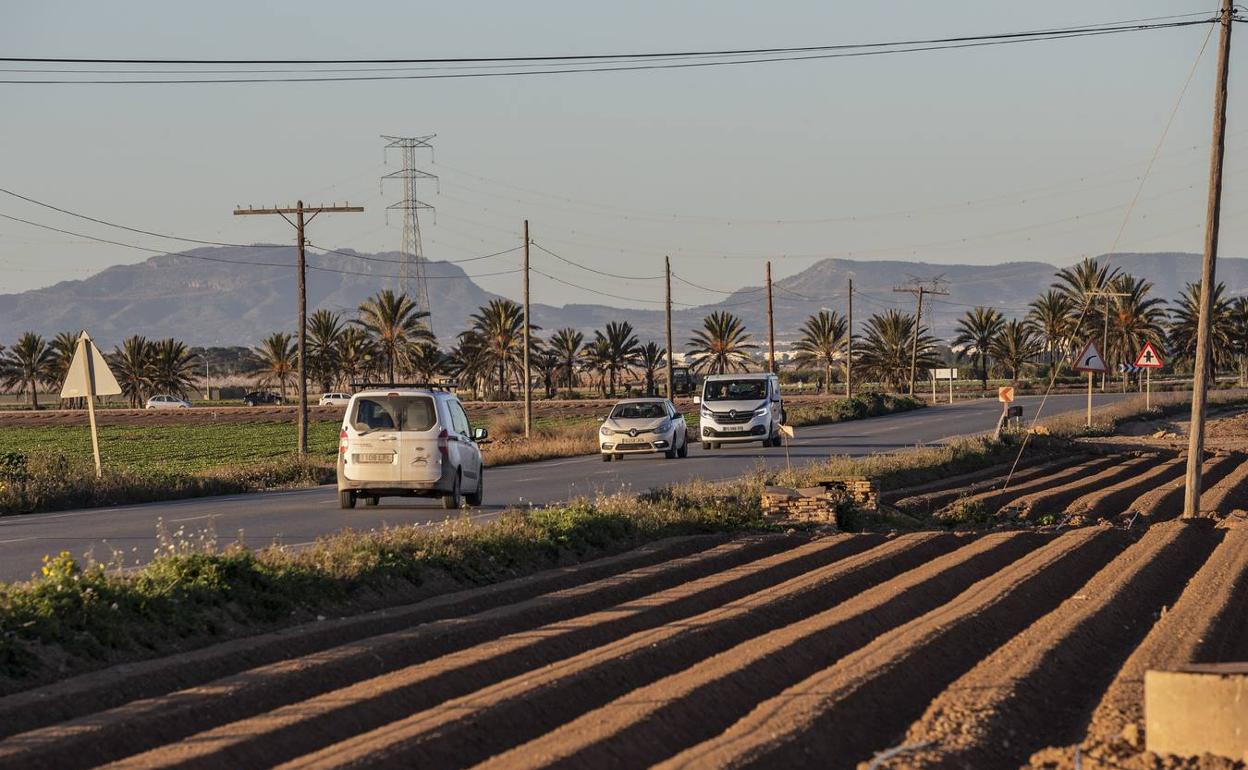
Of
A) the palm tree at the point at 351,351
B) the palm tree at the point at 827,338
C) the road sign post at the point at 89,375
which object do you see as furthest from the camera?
the palm tree at the point at 827,338

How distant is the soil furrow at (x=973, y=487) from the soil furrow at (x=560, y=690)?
396 inches

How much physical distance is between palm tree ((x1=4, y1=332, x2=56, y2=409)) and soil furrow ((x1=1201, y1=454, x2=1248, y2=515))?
98863 mm

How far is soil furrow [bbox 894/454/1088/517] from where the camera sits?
2508 cm

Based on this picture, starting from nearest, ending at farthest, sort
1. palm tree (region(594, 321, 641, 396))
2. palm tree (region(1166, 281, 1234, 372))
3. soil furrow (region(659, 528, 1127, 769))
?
1. soil furrow (region(659, 528, 1127, 769))
2. palm tree (region(1166, 281, 1234, 372))
3. palm tree (region(594, 321, 641, 396))

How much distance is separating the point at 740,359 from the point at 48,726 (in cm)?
10487

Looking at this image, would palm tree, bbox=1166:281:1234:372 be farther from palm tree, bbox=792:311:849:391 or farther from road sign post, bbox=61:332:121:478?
road sign post, bbox=61:332:121:478

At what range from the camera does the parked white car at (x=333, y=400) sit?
330ft

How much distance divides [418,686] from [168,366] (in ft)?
361

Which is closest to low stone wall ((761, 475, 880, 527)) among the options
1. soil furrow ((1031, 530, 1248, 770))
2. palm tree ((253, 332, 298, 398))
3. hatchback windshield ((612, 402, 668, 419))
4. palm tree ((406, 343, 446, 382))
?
soil furrow ((1031, 530, 1248, 770))

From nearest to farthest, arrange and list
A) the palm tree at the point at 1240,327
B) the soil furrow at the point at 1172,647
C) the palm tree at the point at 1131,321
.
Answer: the soil furrow at the point at 1172,647 → the palm tree at the point at 1131,321 → the palm tree at the point at 1240,327

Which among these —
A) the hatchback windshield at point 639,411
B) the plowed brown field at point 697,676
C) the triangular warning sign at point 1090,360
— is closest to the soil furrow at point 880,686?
the plowed brown field at point 697,676

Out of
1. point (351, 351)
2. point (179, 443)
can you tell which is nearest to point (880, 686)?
point (179, 443)

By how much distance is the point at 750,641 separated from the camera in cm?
1169

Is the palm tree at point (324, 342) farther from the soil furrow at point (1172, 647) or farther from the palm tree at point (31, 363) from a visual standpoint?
the soil furrow at point (1172, 647)
